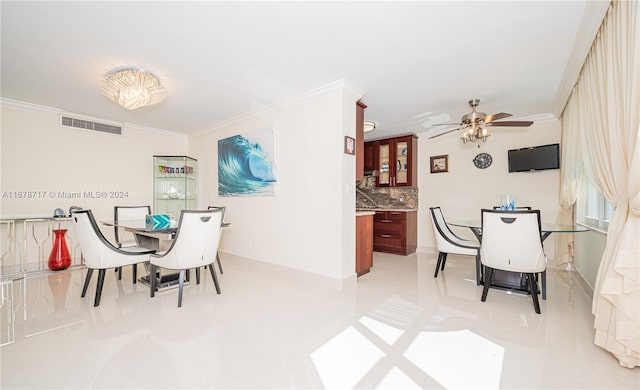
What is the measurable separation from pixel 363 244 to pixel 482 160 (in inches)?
118

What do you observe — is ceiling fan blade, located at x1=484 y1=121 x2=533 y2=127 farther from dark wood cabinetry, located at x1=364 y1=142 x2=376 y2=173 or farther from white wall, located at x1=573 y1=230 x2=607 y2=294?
dark wood cabinetry, located at x1=364 y1=142 x2=376 y2=173

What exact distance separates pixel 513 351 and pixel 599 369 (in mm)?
444

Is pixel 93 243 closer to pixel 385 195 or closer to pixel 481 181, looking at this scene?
pixel 385 195

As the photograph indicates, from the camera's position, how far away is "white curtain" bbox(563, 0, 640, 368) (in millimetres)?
1644

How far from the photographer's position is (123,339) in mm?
2010

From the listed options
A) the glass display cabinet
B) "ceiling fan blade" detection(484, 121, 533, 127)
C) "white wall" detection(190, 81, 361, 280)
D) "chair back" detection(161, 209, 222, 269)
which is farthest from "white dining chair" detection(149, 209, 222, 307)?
"ceiling fan blade" detection(484, 121, 533, 127)

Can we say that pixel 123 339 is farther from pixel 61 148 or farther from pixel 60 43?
pixel 61 148

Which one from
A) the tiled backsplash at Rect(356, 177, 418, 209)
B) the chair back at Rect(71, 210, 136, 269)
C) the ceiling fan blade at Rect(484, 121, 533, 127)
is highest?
the ceiling fan blade at Rect(484, 121, 533, 127)

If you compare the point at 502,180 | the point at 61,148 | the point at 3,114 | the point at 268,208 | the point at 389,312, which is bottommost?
the point at 389,312

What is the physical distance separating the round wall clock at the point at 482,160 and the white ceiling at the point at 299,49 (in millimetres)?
1242

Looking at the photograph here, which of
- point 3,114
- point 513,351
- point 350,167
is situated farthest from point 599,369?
point 3,114

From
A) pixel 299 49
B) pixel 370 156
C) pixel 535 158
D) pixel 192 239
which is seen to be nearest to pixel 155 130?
pixel 192 239

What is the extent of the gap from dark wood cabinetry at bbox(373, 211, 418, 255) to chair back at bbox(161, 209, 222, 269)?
352cm

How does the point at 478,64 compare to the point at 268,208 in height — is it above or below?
above
